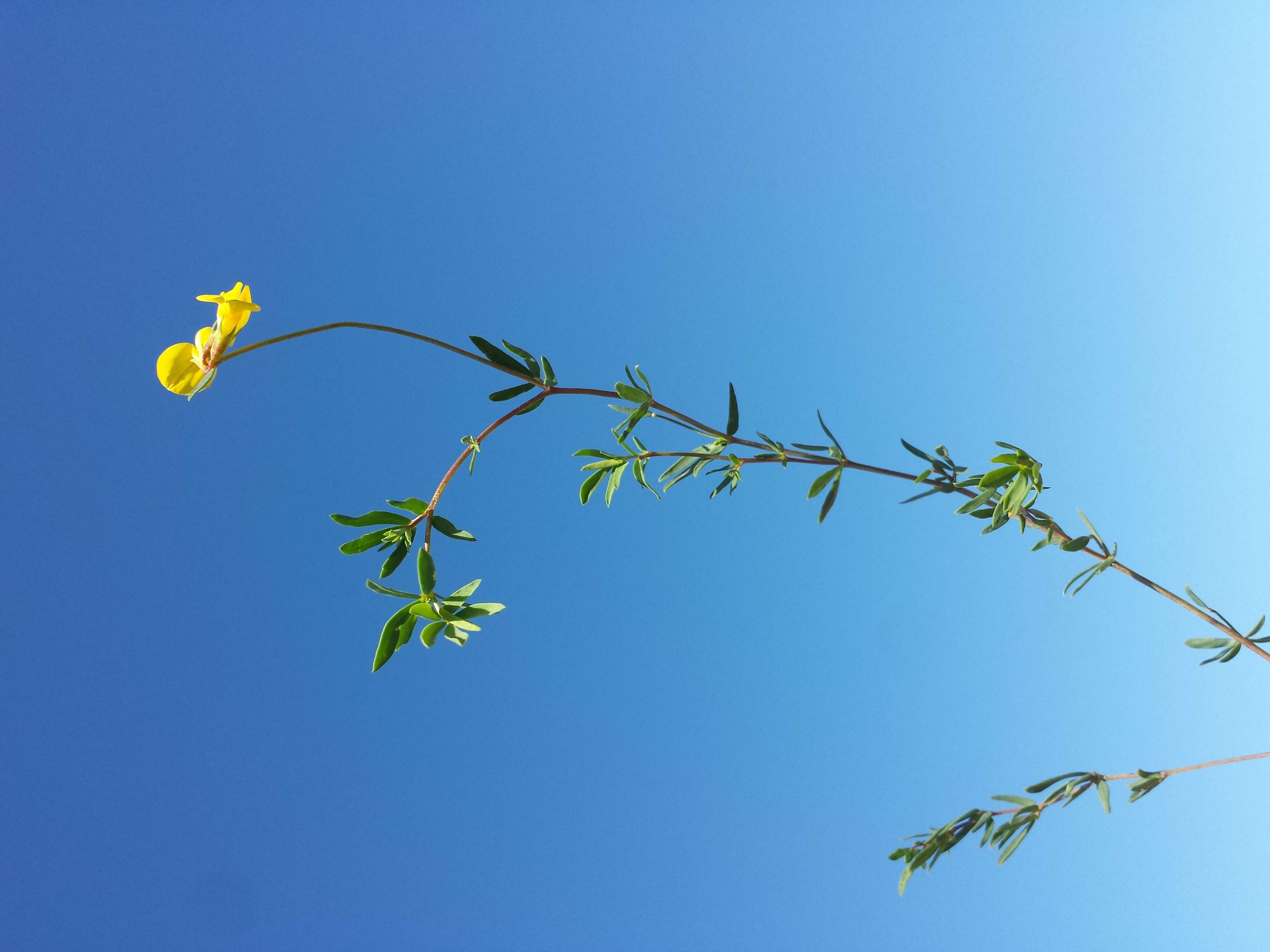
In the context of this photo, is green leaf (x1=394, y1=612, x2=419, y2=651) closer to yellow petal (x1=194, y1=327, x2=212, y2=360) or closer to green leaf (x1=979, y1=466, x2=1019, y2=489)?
yellow petal (x1=194, y1=327, x2=212, y2=360)

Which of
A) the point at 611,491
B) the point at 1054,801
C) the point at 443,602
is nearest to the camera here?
the point at 443,602

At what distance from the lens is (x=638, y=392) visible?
123cm

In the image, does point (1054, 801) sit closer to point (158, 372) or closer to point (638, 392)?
point (638, 392)

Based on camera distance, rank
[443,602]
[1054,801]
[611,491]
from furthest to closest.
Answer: [611,491] < [1054,801] < [443,602]

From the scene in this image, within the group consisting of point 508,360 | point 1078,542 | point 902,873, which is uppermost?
point 508,360

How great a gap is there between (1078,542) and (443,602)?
90 cm

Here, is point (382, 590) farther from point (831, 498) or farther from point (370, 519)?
point (831, 498)

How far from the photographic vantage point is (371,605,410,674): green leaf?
1108 mm

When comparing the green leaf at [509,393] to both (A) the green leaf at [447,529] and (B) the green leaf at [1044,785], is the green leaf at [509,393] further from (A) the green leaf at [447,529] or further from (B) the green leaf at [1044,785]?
(B) the green leaf at [1044,785]

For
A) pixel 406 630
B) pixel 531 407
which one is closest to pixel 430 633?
pixel 406 630

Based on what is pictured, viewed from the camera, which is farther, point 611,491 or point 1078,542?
point 611,491

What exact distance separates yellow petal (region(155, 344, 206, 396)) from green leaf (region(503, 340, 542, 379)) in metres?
0.42

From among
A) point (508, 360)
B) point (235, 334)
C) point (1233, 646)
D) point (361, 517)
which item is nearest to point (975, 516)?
point (1233, 646)

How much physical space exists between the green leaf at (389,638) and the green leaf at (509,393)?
13.4 inches
